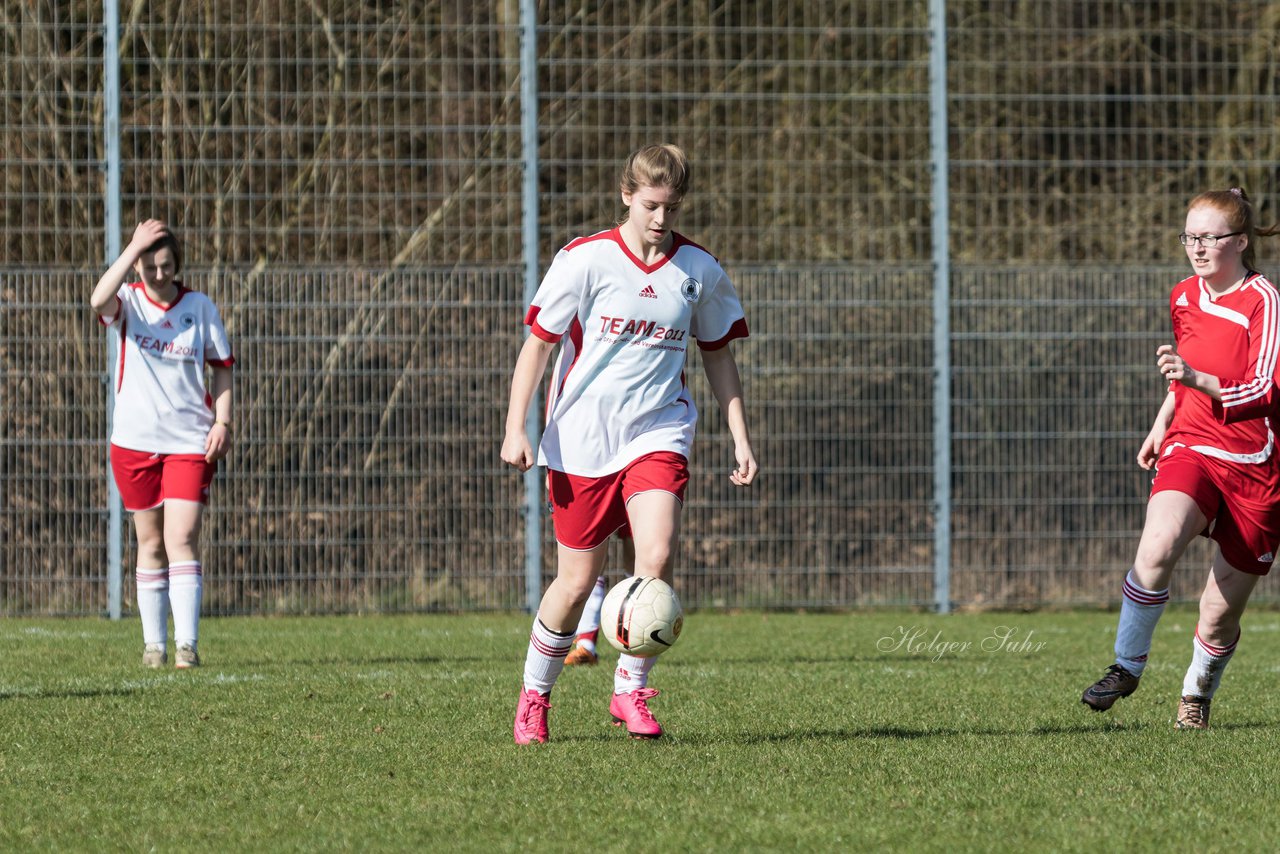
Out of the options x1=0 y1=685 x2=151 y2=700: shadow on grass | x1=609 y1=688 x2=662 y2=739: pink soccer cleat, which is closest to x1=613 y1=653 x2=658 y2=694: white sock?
x1=609 y1=688 x2=662 y2=739: pink soccer cleat

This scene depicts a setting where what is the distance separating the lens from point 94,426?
11672 mm

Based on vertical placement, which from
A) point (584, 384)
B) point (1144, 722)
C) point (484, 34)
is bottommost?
point (1144, 722)

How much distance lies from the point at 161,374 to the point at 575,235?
4.55 meters

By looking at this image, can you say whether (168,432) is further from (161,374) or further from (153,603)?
(153,603)

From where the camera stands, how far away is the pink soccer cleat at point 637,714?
5598 mm

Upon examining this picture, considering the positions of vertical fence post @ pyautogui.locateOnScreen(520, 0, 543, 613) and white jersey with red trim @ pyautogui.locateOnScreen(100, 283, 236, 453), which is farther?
vertical fence post @ pyautogui.locateOnScreen(520, 0, 543, 613)

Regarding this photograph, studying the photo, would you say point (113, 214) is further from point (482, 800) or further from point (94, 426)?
point (482, 800)

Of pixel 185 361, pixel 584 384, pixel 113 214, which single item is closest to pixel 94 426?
pixel 113 214

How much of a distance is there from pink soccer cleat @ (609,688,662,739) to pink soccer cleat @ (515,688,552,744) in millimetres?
241

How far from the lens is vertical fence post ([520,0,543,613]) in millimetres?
11797

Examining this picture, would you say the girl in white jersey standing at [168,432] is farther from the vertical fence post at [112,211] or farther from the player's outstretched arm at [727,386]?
the vertical fence post at [112,211]

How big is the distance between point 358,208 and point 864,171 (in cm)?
357

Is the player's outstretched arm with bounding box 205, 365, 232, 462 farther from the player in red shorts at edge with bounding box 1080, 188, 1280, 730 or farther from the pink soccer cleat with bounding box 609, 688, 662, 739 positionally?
the player in red shorts at edge with bounding box 1080, 188, 1280, 730

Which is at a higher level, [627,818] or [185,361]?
[185,361]
